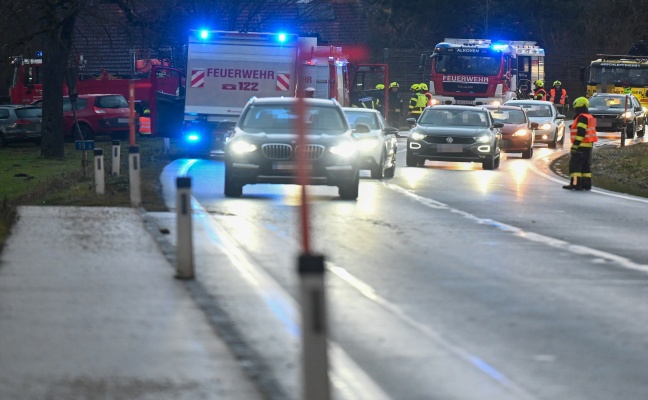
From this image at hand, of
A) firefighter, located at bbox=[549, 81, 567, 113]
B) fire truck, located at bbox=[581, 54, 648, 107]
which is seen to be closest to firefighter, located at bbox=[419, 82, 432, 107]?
firefighter, located at bbox=[549, 81, 567, 113]

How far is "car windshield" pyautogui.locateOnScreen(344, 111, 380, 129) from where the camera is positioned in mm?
29220

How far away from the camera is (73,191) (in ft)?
71.2

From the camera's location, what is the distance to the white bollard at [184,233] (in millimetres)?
11805

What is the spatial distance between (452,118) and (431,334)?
24.7m

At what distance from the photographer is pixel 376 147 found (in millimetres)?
28016

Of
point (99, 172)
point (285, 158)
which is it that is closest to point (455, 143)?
point (285, 158)

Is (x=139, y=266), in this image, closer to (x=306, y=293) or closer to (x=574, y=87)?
(x=306, y=293)

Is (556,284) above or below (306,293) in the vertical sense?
below

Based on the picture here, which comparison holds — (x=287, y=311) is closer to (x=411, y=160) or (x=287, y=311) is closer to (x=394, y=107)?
(x=411, y=160)

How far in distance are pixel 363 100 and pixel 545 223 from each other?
29.6m

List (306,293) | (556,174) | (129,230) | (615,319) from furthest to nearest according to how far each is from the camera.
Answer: (556,174) < (129,230) < (615,319) < (306,293)

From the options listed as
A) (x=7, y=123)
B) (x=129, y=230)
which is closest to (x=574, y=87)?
(x=7, y=123)

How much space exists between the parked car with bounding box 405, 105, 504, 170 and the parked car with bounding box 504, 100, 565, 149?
9.95m

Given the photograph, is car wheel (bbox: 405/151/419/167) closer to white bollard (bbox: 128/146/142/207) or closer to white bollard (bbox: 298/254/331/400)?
white bollard (bbox: 128/146/142/207)
